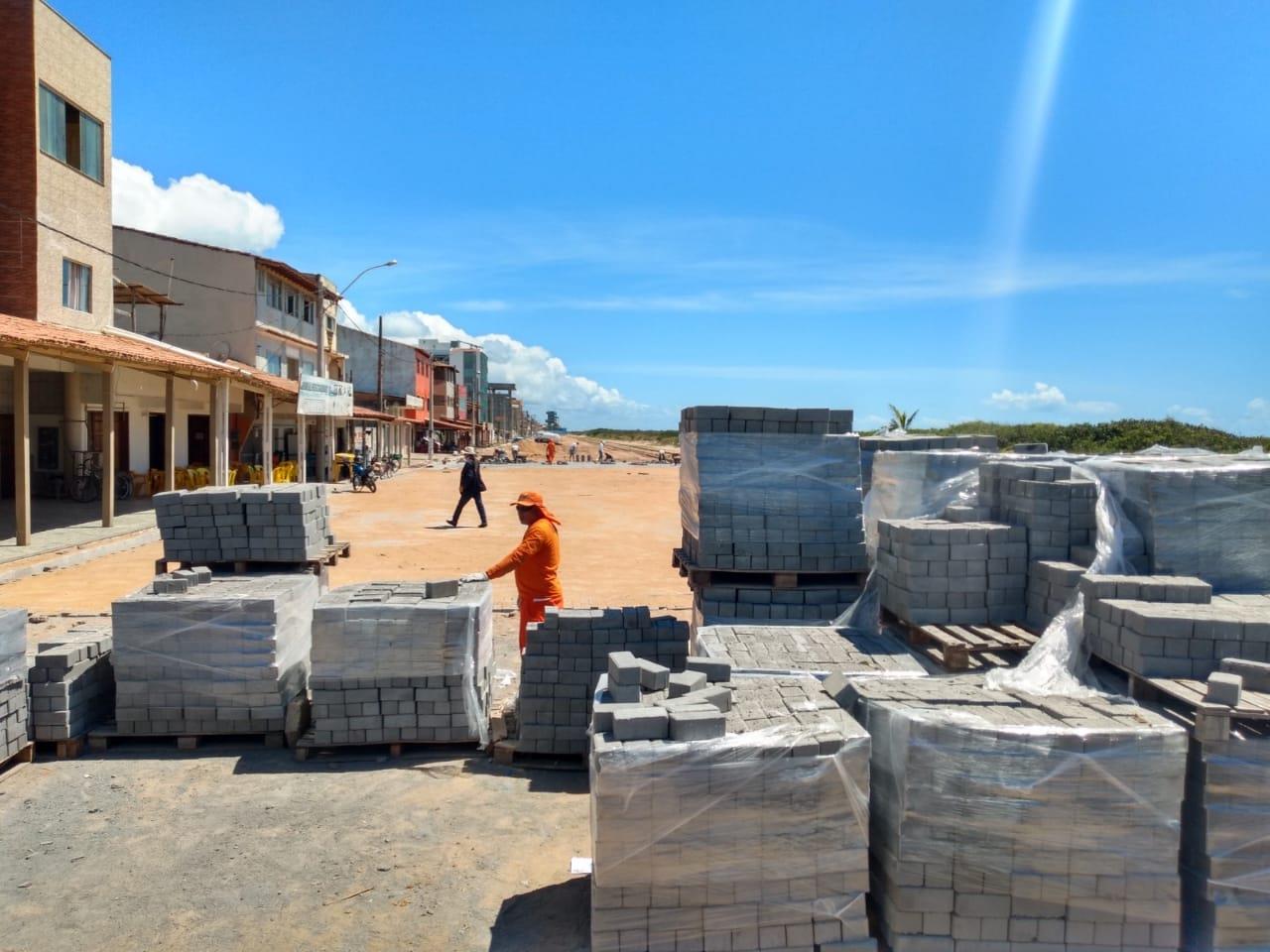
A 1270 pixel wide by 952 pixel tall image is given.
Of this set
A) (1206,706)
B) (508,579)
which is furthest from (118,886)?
(508,579)

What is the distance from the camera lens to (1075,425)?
49.2 metres

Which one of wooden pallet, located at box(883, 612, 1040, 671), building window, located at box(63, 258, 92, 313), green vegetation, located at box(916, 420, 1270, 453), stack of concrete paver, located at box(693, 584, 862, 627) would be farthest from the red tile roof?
green vegetation, located at box(916, 420, 1270, 453)

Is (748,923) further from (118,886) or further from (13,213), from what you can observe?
(13,213)

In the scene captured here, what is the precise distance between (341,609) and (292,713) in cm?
95

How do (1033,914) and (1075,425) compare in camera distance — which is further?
(1075,425)

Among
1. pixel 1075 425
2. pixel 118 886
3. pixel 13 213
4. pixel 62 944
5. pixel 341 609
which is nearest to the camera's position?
pixel 62 944

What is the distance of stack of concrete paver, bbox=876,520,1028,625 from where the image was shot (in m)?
6.18

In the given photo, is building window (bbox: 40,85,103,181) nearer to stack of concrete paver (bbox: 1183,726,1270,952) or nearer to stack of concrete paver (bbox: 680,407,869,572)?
stack of concrete paver (bbox: 680,407,869,572)

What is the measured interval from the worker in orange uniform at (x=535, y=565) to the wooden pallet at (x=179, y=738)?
195 cm

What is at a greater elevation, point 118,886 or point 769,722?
point 769,722

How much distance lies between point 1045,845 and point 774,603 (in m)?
3.73

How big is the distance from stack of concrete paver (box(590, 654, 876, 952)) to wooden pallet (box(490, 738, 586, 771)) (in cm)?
230

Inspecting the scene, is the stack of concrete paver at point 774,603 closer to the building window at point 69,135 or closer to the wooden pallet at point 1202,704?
the wooden pallet at point 1202,704

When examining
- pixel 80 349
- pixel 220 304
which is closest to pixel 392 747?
pixel 80 349
